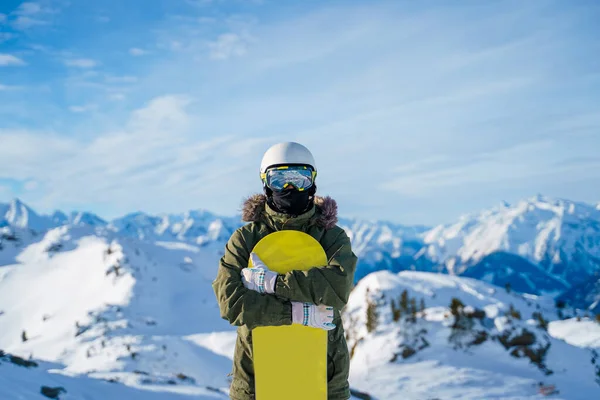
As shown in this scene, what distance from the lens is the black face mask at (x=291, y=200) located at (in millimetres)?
5641

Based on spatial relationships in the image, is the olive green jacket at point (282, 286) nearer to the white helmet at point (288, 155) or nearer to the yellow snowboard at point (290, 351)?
the yellow snowboard at point (290, 351)

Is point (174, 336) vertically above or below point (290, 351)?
above

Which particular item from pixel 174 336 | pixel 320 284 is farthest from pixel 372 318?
pixel 320 284

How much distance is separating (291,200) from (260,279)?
1056mm

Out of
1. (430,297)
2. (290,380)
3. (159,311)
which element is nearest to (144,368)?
(159,311)

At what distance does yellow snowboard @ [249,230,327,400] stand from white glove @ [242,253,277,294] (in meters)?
0.28

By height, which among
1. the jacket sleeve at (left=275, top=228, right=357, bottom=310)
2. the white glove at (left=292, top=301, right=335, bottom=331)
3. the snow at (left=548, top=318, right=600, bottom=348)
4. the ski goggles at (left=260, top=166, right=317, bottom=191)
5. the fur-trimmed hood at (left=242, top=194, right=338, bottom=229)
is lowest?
the white glove at (left=292, top=301, right=335, bottom=331)

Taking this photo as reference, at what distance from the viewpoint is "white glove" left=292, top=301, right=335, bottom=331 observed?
5.15m

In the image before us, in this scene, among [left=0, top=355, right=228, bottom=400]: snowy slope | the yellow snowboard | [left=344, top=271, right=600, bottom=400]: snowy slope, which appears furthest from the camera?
[left=344, top=271, right=600, bottom=400]: snowy slope

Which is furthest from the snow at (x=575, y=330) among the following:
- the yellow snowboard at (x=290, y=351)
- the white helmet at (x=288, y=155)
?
the white helmet at (x=288, y=155)

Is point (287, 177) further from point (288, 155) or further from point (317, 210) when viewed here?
point (317, 210)

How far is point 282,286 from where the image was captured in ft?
16.6

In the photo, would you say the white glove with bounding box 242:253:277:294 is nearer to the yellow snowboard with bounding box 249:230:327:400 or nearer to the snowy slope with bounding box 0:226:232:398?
the yellow snowboard with bounding box 249:230:327:400

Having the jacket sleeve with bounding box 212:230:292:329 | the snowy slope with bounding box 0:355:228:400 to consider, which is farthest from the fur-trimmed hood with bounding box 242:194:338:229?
the snowy slope with bounding box 0:355:228:400
